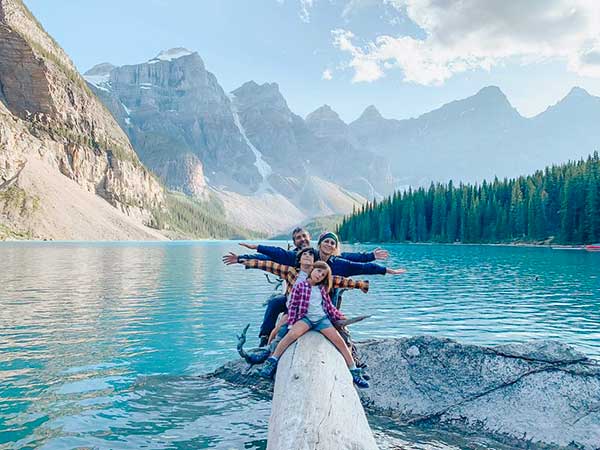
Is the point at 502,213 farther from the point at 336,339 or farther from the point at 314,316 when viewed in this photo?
the point at 314,316

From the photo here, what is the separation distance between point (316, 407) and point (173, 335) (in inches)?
617

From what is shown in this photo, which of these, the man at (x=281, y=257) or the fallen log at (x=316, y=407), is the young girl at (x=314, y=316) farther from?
the man at (x=281, y=257)

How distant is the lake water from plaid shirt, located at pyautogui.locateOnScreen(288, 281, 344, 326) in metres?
2.53

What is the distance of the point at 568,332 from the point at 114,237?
164 m

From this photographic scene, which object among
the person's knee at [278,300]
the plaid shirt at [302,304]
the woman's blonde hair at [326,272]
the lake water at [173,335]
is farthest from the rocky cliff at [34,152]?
the woman's blonde hair at [326,272]

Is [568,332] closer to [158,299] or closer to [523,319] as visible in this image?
[523,319]

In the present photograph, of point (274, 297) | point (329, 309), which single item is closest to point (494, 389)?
point (329, 309)

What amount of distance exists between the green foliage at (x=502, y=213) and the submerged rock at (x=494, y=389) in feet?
322

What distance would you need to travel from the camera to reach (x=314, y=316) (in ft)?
27.2

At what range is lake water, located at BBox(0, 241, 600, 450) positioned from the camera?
30.0 feet

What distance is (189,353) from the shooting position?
55.0ft

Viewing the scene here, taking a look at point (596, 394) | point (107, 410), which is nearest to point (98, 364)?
point (107, 410)

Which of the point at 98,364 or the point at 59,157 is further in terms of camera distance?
the point at 59,157

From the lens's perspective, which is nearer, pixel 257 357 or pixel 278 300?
pixel 278 300
